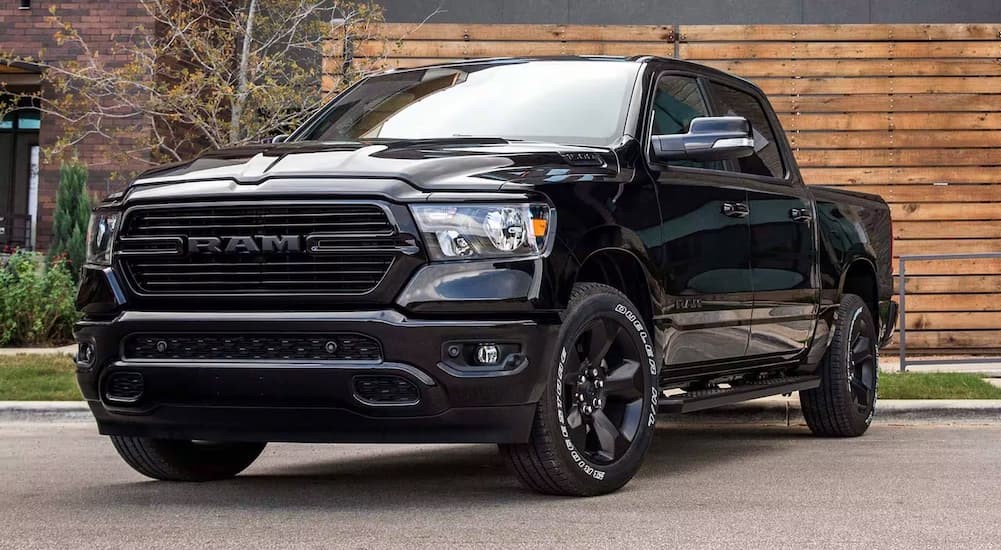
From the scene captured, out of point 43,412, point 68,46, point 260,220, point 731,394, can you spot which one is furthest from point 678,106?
point 68,46

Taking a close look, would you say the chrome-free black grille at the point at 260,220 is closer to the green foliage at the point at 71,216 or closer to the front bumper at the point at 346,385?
the front bumper at the point at 346,385

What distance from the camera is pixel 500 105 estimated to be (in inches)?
279

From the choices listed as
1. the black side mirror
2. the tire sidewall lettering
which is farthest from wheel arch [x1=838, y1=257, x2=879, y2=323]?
the tire sidewall lettering

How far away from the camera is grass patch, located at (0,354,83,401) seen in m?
10.9

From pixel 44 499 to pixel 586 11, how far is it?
1224cm

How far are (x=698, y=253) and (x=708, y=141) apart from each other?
56 centimetres

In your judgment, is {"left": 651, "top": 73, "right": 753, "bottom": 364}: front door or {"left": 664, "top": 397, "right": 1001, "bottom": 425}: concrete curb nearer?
{"left": 651, "top": 73, "right": 753, "bottom": 364}: front door

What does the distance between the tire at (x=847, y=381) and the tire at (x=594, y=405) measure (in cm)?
264

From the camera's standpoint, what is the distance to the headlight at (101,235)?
6.14 meters

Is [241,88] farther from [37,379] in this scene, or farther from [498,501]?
[498,501]

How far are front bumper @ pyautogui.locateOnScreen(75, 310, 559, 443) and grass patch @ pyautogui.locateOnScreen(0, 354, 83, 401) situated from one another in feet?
17.2

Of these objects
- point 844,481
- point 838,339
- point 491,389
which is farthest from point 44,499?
point 838,339

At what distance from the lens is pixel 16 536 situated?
542cm

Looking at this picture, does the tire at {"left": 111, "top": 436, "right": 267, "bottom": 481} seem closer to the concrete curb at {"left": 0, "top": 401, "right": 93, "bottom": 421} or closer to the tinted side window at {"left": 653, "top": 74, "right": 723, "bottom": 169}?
the tinted side window at {"left": 653, "top": 74, "right": 723, "bottom": 169}
